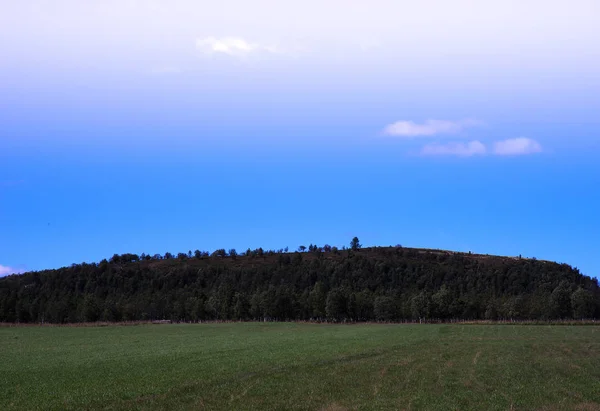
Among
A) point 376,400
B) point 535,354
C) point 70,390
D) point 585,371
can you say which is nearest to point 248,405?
point 376,400

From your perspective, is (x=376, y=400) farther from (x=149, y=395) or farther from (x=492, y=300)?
(x=492, y=300)

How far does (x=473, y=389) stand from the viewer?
29.3 meters

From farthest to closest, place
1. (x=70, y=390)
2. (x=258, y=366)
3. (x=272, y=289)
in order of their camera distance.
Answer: (x=272, y=289) < (x=258, y=366) < (x=70, y=390)

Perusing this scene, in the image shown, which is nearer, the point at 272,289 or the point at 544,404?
the point at 544,404

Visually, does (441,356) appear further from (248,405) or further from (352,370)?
(248,405)

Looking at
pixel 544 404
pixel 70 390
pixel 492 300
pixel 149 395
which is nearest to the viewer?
pixel 544 404

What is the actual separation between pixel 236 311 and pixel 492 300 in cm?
7739

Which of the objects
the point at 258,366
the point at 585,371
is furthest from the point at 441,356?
the point at 258,366

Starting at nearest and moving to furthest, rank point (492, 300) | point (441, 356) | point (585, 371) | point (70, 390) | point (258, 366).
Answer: point (70, 390) < point (585, 371) < point (258, 366) < point (441, 356) < point (492, 300)

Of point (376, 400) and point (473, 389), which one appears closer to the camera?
point (376, 400)

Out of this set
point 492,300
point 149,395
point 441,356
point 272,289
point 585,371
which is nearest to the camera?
A: point 149,395

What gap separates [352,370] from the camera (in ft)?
123

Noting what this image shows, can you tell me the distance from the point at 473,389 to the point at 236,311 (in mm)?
162456

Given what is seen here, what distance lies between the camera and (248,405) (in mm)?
25797
